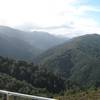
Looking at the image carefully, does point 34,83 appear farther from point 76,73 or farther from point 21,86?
point 76,73

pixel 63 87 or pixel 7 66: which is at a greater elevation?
pixel 7 66

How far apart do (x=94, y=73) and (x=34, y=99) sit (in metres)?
183

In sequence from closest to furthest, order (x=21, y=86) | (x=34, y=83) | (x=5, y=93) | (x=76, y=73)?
(x=5, y=93) < (x=21, y=86) < (x=34, y=83) < (x=76, y=73)

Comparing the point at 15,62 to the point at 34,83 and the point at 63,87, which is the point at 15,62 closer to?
the point at 34,83

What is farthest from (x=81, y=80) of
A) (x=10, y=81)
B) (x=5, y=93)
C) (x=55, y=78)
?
(x=5, y=93)

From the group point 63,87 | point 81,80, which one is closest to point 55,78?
point 63,87

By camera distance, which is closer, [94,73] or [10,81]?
[10,81]

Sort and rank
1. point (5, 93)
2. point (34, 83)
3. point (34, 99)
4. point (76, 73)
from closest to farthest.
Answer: point (34, 99), point (5, 93), point (34, 83), point (76, 73)

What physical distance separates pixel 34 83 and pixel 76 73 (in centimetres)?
8240

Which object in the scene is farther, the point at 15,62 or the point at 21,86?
the point at 15,62

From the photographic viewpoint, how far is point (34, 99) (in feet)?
20.1

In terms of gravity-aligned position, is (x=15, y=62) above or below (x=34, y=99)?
above

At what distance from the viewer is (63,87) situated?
117 m

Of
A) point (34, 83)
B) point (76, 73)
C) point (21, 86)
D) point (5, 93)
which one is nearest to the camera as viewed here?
point (5, 93)
